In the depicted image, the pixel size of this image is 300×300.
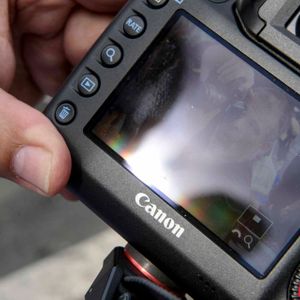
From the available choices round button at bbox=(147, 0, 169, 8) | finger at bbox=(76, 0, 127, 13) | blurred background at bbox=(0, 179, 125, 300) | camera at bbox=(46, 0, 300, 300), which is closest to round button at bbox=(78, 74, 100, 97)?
camera at bbox=(46, 0, 300, 300)

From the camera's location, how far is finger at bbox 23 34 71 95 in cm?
116

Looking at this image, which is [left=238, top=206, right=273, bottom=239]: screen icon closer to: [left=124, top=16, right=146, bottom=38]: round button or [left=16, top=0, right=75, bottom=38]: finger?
[left=124, top=16, right=146, bottom=38]: round button

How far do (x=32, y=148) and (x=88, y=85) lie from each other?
0.35 ft

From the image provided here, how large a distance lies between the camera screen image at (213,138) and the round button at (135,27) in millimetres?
24

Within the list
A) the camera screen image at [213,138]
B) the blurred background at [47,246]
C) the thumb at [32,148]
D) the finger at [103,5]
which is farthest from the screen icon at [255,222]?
the blurred background at [47,246]

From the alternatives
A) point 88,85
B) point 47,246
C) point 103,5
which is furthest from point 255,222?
point 47,246

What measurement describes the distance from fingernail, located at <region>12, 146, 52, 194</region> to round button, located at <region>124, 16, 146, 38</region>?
0.18 metres

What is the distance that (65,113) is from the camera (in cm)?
86

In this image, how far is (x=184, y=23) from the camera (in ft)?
2.84

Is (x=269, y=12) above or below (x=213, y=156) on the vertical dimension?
above

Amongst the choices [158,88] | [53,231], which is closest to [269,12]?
[158,88]

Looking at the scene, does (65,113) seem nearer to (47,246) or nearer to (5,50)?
(5,50)

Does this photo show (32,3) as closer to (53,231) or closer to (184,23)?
(184,23)

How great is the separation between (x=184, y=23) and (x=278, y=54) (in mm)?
123
